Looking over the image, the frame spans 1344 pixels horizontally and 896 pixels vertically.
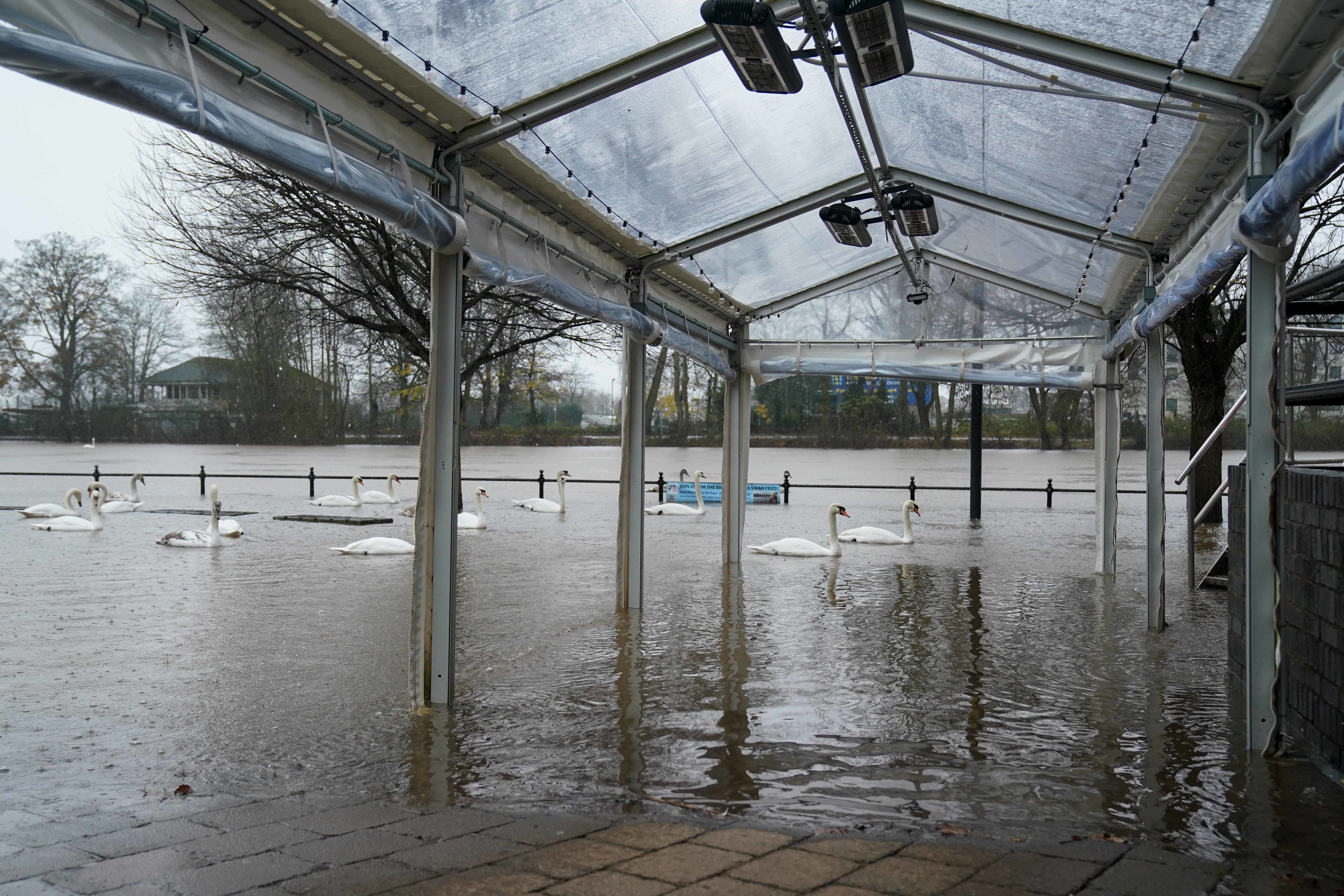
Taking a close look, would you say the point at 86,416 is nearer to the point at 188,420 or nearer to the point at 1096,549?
the point at 188,420

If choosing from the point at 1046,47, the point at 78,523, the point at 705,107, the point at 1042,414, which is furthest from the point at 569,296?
the point at 1042,414

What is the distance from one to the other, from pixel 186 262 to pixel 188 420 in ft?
86.2

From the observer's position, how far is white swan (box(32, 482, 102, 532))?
16141 millimetres

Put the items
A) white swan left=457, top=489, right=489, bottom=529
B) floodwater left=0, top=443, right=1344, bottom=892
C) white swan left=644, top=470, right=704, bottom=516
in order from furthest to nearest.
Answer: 1. white swan left=644, top=470, right=704, bottom=516
2. white swan left=457, top=489, right=489, bottom=529
3. floodwater left=0, top=443, right=1344, bottom=892

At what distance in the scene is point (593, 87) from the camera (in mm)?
5535

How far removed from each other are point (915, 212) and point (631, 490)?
11.4ft

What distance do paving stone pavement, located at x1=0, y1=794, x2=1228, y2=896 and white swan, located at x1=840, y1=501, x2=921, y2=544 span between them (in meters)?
12.1

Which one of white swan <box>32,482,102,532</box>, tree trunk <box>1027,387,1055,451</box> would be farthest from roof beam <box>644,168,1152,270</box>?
tree trunk <box>1027,387,1055,451</box>

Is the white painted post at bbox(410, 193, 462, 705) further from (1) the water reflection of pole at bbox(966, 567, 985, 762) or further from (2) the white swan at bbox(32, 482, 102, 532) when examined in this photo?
(2) the white swan at bbox(32, 482, 102, 532)

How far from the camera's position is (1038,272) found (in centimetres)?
1053

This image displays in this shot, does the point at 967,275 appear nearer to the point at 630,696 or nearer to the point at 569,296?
the point at 569,296

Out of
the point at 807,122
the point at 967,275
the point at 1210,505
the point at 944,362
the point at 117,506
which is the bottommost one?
the point at 117,506

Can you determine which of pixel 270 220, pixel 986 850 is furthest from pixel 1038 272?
pixel 270 220

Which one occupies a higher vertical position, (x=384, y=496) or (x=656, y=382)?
(x=656, y=382)
